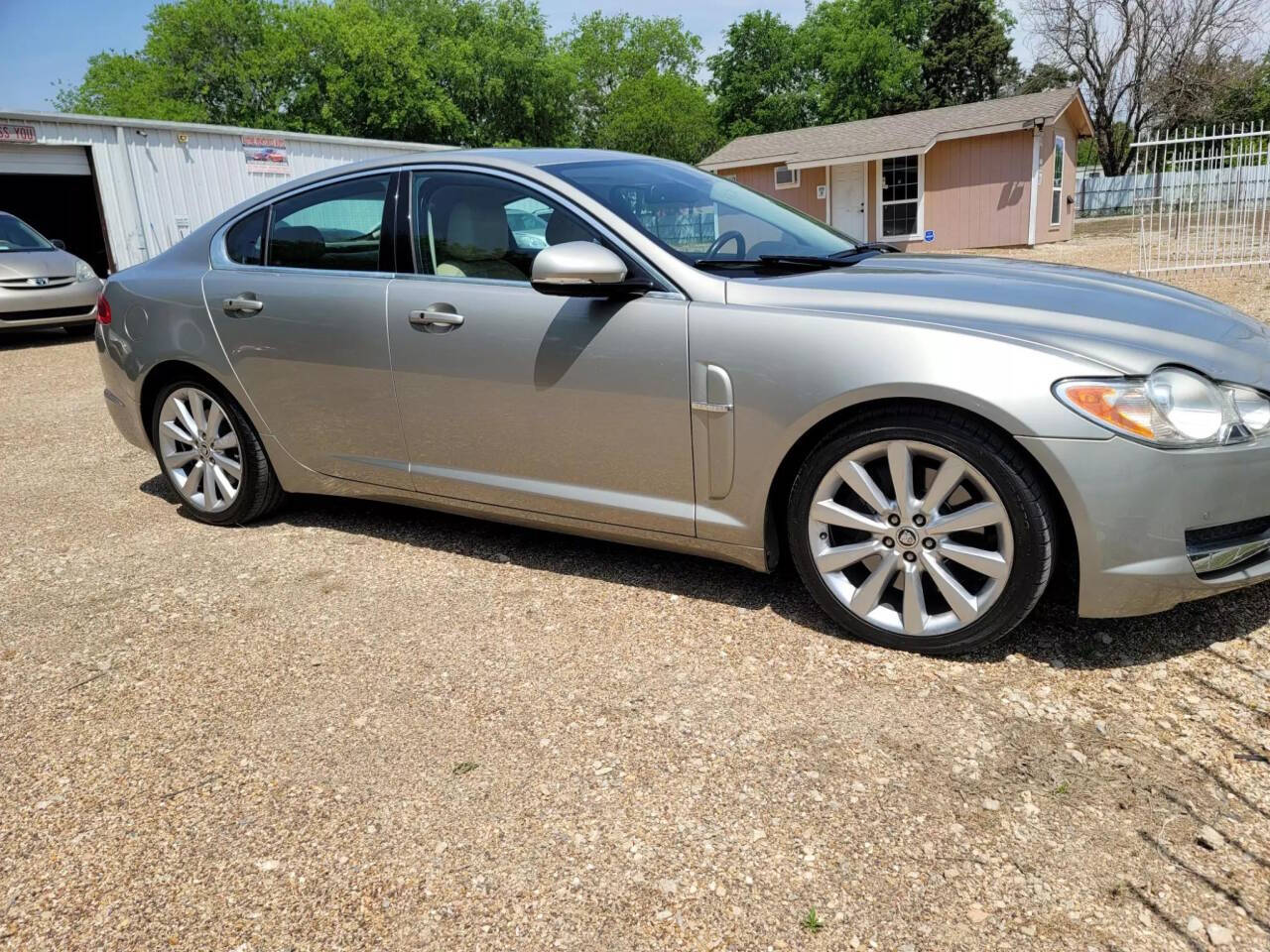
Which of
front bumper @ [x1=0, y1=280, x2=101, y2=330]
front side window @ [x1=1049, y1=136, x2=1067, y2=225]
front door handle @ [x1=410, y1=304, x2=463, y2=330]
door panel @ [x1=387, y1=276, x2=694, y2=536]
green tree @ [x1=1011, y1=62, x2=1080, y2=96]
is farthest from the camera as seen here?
green tree @ [x1=1011, y1=62, x2=1080, y2=96]

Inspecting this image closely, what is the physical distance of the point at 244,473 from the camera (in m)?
4.28

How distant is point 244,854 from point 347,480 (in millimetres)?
2018

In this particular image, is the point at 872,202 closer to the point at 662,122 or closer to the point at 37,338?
the point at 37,338

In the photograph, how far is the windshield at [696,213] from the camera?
3328 millimetres

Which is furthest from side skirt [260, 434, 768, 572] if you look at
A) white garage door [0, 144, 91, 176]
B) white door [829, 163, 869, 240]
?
white door [829, 163, 869, 240]

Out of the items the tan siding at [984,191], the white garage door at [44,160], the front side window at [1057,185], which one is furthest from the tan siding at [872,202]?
the white garage door at [44,160]

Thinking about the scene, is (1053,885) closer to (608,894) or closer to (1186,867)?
(1186,867)

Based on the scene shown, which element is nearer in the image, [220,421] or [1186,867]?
[1186,867]

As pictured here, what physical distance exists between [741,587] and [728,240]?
129cm

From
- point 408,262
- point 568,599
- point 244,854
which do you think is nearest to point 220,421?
point 408,262

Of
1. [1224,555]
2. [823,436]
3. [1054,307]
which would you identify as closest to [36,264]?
[823,436]

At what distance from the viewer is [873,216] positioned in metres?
25.2

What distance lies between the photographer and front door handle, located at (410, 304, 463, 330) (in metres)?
3.46

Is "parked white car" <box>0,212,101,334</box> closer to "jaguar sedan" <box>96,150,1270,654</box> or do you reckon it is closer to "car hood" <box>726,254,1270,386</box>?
"jaguar sedan" <box>96,150,1270,654</box>
